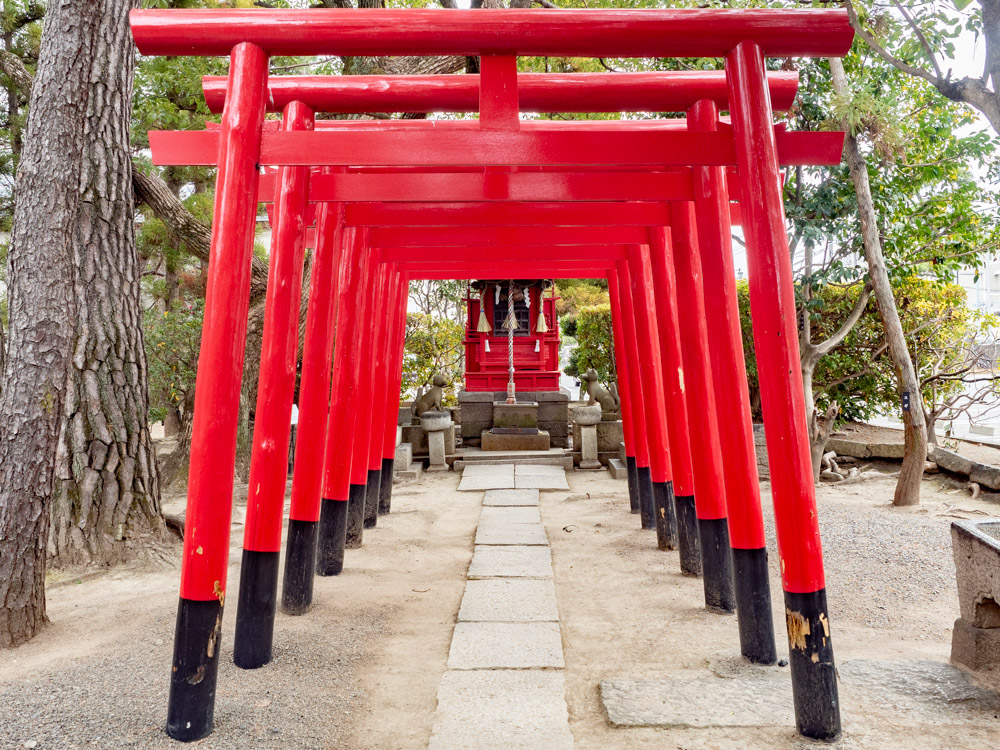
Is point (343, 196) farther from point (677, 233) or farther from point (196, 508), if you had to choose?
point (677, 233)

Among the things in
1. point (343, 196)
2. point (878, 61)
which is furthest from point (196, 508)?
point (878, 61)

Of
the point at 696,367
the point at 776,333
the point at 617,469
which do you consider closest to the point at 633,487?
the point at 617,469

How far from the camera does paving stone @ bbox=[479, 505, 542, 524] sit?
21.5 feet

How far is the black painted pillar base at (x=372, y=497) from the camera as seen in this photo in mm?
6480

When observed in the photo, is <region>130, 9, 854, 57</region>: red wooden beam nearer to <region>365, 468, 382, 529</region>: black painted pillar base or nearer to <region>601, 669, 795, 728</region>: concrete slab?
<region>601, 669, 795, 728</region>: concrete slab

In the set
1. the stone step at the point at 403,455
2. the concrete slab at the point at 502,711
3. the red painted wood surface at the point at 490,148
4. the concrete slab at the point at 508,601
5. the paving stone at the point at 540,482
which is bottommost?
the concrete slab at the point at 502,711

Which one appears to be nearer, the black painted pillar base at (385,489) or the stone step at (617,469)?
the black painted pillar base at (385,489)

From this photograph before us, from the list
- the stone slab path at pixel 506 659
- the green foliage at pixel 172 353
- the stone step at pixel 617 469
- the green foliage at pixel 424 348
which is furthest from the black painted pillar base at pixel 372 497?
the green foliage at pixel 424 348

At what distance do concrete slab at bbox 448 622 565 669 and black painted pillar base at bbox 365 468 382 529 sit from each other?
9.65ft

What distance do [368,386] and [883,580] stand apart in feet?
13.7

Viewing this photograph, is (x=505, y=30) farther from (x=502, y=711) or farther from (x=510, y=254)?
(x=510, y=254)

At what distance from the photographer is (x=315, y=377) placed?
3877mm

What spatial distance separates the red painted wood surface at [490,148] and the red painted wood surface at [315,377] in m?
1.17

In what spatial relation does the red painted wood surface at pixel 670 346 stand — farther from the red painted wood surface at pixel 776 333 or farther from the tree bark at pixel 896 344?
the tree bark at pixel 896 344
